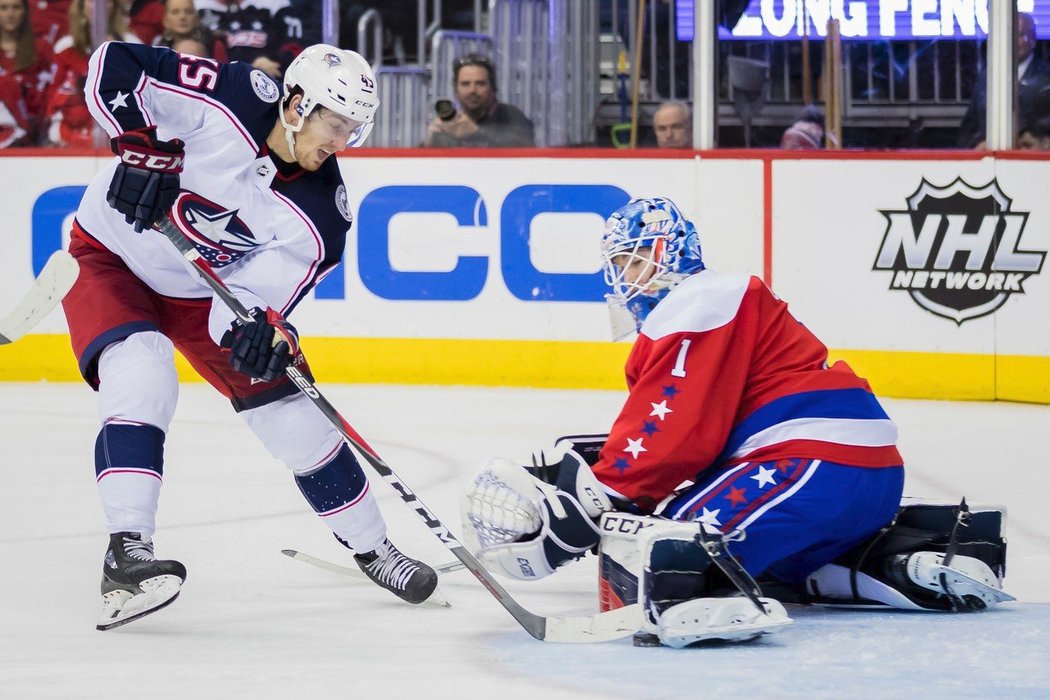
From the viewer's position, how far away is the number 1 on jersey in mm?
2594

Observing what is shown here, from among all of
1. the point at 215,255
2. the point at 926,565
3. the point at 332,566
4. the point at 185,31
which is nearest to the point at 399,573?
the point at 332,566

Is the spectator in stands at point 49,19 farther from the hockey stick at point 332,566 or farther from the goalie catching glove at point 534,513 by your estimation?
the goalie catching glove at point 534,513

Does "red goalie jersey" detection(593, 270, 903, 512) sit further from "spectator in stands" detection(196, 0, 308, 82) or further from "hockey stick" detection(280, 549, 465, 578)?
"spectator in stands" detection(196, 0, 308, 82)

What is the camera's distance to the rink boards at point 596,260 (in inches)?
230

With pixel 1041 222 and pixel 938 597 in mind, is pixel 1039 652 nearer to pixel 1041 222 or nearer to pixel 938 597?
pixel 938 597

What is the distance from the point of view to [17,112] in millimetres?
6719

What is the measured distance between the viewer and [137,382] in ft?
9.04

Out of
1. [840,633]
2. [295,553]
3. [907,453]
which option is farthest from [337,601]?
[907,453]

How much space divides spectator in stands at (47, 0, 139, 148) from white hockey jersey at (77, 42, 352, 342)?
146 inches

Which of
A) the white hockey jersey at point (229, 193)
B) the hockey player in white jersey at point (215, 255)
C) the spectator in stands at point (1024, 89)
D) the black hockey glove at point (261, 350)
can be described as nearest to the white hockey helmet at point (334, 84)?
the hockey player in white jersey at point (215, 255)

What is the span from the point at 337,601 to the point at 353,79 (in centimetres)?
92

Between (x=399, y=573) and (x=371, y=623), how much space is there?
0.56 ft

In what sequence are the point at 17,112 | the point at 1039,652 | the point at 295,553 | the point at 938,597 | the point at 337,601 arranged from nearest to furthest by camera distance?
the point at 1039,652
the point at 938,597
the point at 337,601
the point at 295,553
the point at 17,112

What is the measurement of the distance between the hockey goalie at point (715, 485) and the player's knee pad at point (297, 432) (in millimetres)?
347
